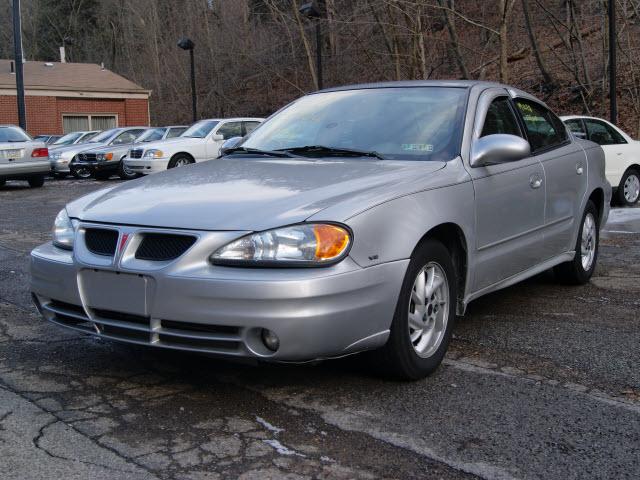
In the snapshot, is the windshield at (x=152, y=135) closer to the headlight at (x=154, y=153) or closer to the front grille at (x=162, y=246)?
the headlight at (x=154, y=153)

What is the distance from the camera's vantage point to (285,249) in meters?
3.39

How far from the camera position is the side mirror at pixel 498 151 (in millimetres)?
4426

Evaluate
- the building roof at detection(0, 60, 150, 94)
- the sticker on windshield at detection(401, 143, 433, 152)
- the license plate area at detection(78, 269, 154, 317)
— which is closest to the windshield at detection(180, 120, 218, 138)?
the sticker on windshield at detection(401, 143, 433, 152)

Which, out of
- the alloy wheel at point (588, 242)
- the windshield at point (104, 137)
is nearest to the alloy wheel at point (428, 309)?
the alloy wheel at point (588, 242)

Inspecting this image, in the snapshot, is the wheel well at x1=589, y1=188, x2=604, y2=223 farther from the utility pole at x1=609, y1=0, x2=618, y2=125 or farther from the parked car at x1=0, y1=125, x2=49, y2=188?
the parked car at x1=0, y1=125, x2=49, y2=188

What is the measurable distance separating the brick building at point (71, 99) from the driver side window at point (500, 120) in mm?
33493

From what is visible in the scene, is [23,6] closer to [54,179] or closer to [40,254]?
[54,179]

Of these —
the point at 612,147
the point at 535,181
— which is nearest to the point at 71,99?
the point at 612,147

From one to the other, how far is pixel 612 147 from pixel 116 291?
1006 cm

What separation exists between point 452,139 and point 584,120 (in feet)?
26.8

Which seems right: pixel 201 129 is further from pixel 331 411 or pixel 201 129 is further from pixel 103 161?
pixel 331 411

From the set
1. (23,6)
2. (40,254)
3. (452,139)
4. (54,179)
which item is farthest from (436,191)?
(23,6)

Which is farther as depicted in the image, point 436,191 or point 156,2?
point 156,2

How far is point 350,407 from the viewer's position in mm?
3594
